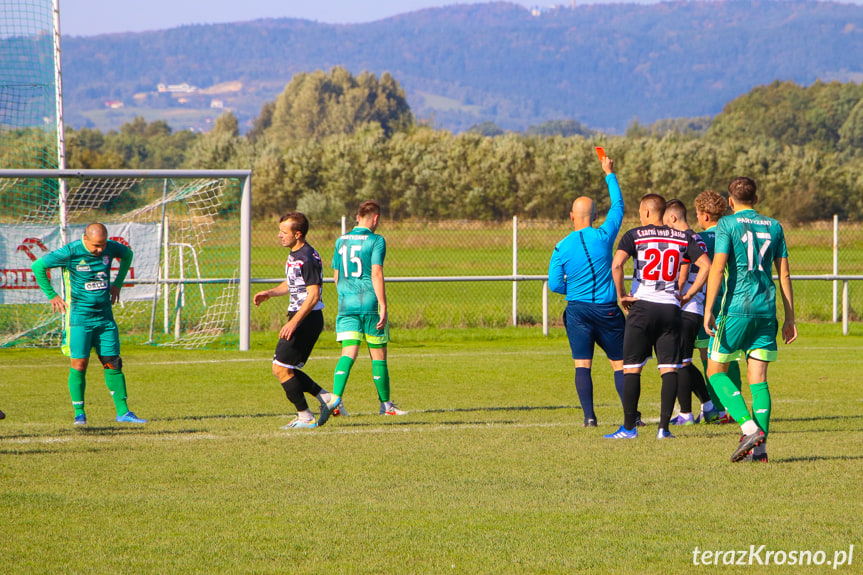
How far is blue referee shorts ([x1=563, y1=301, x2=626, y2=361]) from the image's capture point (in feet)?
26.3

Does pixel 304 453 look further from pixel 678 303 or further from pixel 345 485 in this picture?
pixel 678 303

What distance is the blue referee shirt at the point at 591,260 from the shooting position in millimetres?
7980

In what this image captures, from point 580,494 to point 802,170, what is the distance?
68.0m

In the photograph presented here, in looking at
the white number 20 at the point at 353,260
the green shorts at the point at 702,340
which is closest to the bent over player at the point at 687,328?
the green shorts at the point at 702,340

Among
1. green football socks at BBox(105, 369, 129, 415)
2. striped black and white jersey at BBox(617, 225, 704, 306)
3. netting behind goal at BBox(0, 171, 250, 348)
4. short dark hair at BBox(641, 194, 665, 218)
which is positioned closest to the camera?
striped black and white jersey at BBox(617, 225, 704, 306)

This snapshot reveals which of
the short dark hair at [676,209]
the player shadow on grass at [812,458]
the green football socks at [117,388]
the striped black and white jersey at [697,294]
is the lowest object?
the player shadow on grass at [812,458]

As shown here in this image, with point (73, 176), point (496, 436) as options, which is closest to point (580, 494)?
point (496, 436)

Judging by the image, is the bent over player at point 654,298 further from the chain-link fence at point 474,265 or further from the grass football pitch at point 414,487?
the chain-link fence at point 474,265

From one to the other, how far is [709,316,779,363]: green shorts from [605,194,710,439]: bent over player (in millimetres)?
729

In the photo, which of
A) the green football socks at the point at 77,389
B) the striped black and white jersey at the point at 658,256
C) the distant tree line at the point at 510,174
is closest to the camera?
the striped black and white jersey at the point at 658,256

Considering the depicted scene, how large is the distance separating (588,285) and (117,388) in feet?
13.7

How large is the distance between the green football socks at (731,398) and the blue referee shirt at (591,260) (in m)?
1.37

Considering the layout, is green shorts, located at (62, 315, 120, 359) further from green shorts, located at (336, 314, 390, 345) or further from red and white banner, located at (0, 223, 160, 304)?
red and white banner, located at (0, 223, 160, 304)

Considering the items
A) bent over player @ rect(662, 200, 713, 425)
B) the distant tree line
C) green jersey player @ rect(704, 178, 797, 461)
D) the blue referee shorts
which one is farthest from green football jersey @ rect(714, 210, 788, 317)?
the distant tree line
